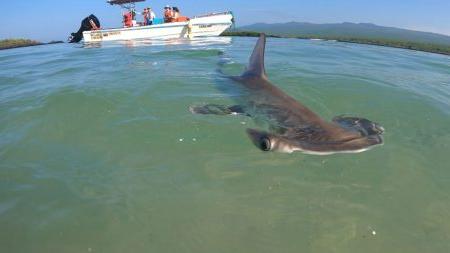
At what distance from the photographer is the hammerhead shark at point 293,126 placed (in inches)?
176

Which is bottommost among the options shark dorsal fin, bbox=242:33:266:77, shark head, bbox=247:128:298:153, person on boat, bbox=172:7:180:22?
shark head, bbox=247:128:298:153

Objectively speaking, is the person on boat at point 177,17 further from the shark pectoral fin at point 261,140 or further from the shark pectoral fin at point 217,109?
the shark pectoral fin at point 261,140

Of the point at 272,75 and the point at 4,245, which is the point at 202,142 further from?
the point at 272,75

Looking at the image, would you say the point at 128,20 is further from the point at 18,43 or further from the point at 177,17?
the point at 18,43

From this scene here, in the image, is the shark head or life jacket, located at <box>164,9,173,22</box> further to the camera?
life jacket, located at <box>164,9,173,22</box>

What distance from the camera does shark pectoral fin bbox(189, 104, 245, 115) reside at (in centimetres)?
643

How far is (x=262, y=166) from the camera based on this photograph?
4.80 metres

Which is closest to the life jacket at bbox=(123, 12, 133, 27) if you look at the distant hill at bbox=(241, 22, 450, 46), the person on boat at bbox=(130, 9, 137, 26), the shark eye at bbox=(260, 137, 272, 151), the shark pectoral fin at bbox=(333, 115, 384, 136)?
the person on boat at bbox=(130, 9, 137, 26)

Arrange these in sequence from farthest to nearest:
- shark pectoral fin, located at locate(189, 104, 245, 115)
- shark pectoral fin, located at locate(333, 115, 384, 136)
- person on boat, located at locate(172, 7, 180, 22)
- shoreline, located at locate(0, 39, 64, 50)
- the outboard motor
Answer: the outboard motor → person on boat, located at locate(172, 7, 180, 22) → shoreline, located at locate(0, 39, 64, 50) → shark pectoral fin, located at locate(189, 104, 245, 115) → shark pectoral fin, located at locate(333, 115, 384, 136)

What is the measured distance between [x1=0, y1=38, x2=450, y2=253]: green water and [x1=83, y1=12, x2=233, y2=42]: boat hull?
1857 cm

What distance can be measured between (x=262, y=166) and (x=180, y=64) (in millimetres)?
7137

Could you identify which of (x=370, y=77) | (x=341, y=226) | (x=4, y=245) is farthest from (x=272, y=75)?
(x=4, y=245)

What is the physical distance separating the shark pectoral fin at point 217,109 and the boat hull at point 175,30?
19.7m

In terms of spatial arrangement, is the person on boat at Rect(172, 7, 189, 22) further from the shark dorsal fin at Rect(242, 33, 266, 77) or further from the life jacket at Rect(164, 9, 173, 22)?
the shark dorsal fin at Rect(242, 33, 266, 77)
